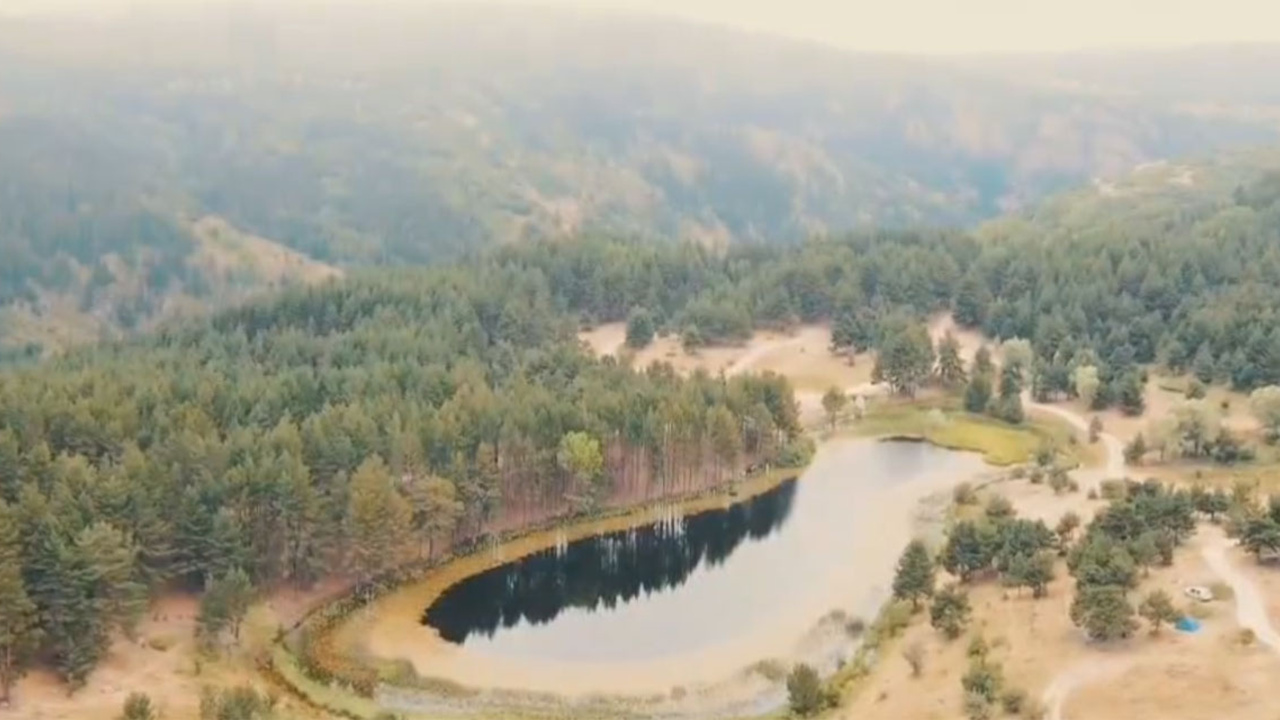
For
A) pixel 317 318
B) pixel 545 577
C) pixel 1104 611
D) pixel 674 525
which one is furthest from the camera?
pixel 317 318

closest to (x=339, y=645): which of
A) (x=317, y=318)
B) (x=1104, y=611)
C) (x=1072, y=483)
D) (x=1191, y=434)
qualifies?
(x=1104, y=611)

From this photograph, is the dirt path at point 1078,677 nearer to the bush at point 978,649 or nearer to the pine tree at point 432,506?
the bush at point 978,649

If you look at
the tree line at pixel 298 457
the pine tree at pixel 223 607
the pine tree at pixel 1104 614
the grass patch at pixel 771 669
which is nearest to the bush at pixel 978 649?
the pine tree at pixel 1104 614

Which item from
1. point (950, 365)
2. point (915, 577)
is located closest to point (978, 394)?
point (950, 365)

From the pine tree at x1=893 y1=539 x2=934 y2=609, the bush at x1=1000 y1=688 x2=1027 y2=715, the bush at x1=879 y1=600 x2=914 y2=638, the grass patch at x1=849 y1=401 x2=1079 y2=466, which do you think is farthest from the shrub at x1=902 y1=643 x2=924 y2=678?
the grass patch at x1=849 y1=401 x2=1079 y2=466

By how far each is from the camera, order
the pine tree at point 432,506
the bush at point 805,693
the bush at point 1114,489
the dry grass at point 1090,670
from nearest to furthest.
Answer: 1. the dry grass at point 1090,670
2. the bush at point 805,693
3. the pine tree at point 432,506
4. the bush at point 1114,489

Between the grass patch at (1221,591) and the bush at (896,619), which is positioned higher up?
the grass patch at (1221,591)

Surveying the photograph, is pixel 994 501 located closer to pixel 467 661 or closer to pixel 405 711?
pixel 467 661
